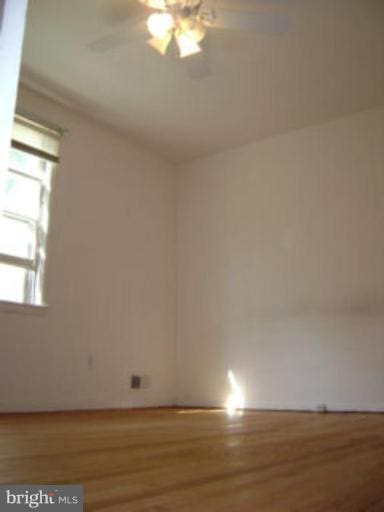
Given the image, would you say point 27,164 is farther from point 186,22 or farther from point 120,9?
point 186,22

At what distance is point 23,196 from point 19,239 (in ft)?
1.18

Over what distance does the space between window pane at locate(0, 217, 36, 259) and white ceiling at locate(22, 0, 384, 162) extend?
→ 3.89 ft

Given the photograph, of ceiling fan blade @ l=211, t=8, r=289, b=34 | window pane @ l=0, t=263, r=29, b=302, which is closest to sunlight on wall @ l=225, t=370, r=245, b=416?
window pane @ l=0, t=263, r=29, b=302

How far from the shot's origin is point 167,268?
5.20m

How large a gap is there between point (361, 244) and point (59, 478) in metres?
3.75

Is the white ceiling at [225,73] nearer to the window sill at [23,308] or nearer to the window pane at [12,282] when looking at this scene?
the window pane at [12,282]

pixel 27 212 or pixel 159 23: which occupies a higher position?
pixel 159 23

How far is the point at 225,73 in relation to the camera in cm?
390

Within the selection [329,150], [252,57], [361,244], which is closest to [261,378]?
[361,244]

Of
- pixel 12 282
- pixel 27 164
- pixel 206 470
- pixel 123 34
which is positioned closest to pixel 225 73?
pixel 123 34

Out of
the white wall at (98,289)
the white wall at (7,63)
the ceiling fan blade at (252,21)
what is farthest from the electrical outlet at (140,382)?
the white wall at (7,63)

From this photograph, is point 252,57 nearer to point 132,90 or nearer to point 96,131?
point 132,90

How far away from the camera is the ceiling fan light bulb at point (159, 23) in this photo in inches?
107

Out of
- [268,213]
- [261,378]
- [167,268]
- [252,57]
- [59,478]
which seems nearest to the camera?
[59,478]
